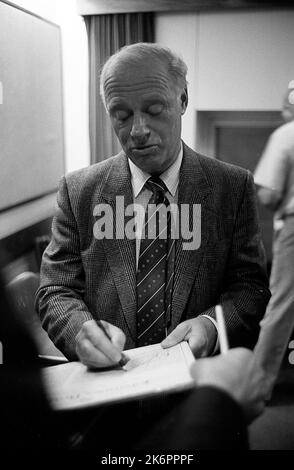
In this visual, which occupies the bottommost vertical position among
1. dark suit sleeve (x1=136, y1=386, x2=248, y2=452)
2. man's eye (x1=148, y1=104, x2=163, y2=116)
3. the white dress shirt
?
dark suit sleeve (x1=136, y1=386, x2=248, y2=452)

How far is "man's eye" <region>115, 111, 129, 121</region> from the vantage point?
0.83m

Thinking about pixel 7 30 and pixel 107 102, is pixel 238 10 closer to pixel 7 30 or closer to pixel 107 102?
pixel 107 102

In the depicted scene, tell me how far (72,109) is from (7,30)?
0.19m

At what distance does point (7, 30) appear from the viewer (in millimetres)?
896

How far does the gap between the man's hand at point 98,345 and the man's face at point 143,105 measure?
0.34 m

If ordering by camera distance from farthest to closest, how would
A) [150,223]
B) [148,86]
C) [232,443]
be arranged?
[150,223], [148,86], [232,443]

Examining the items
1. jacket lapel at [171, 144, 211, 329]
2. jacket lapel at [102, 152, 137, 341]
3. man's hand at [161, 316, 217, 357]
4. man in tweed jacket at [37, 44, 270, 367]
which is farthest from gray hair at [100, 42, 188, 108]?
man's hand at [161, 316, 217, 357]

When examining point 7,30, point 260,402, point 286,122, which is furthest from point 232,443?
point 7,30

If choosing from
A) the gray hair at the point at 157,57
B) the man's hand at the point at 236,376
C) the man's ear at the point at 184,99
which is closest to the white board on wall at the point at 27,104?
the gray hair at the point at 157,57

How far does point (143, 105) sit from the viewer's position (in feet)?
2.69

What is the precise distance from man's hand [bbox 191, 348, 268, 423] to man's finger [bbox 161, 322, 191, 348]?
0.14 m

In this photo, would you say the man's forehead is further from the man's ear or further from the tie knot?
the tie knot

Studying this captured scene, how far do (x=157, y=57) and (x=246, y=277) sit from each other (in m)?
0.45

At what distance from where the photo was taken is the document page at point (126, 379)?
0.70 m
